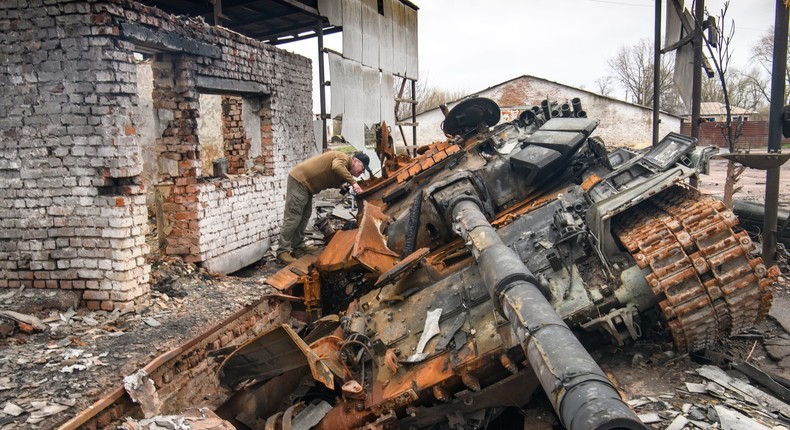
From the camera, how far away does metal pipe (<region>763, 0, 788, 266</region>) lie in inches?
237

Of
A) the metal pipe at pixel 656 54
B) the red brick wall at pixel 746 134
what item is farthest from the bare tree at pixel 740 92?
the metal pipe at pixel 656 54

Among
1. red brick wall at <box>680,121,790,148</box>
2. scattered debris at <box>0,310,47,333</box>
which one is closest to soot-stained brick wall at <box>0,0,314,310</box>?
scattered debris at <box>0,310,47,333</box>

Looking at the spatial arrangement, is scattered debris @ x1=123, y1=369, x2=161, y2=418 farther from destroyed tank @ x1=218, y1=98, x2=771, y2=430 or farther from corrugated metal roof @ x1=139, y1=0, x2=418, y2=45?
corrugated metal roof @ x1=139, y1=0, x2=418, y2=45

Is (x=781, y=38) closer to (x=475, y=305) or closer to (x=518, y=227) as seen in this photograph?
(x=518, y=227)

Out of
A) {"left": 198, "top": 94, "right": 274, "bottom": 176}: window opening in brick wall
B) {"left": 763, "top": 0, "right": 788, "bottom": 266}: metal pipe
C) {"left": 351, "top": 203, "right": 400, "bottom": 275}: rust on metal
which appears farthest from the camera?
{"left": 198, "top": 94, "right": 274, "bottom": 176}: window opening in brick wall

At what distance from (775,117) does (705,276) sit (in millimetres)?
3626

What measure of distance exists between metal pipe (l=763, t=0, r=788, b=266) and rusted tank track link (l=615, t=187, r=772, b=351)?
3.03 m

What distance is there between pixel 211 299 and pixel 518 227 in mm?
3552

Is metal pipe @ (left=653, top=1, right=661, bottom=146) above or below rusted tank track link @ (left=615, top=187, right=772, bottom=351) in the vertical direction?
above

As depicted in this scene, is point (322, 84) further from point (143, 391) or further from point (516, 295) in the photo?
point (516, 295)

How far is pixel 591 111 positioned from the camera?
27609 millimetres

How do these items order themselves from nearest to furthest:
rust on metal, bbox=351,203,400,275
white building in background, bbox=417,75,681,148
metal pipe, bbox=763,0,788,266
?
rust on metal, bbox=351,203,400,275 → metal pipe, bbox=763,0,788,266 → white building in background, bbox=417,75,681,148

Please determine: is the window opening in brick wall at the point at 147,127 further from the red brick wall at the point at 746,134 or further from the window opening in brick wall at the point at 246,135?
the red brick wall at the point at 746,134

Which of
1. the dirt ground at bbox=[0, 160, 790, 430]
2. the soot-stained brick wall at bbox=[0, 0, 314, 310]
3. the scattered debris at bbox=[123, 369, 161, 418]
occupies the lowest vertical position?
the scattered debris at bbox=[123, 369, 161, 418]
